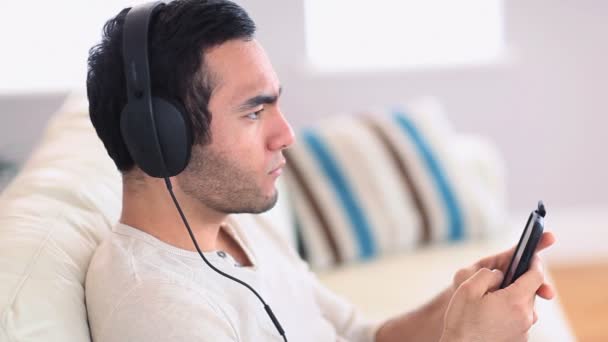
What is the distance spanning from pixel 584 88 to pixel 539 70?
0.18 m

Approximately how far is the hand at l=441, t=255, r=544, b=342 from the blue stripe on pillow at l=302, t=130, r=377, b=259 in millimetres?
1162

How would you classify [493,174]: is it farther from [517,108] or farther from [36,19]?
[36,19]

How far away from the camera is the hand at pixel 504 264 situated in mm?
1092

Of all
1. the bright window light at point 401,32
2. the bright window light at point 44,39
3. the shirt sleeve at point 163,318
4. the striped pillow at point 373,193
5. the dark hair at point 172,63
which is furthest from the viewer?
the bright window light at point 401,32

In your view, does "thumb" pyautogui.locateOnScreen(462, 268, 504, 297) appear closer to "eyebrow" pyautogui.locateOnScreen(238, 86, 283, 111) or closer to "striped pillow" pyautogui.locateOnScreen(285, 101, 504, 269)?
"eyebrow" pyautogui.locateOnScreen(238, 86, 283, 111)

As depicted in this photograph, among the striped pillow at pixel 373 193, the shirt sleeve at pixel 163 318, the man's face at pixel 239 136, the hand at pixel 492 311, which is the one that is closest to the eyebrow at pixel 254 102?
the man's face at pixel 239 136

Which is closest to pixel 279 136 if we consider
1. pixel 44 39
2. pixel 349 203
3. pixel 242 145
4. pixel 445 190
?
pixel 242 145

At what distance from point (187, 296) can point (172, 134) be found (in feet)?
0.67

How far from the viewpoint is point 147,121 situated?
104cm

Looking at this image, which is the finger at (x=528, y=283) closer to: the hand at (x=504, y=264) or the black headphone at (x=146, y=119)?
the hand at (x=504, y=264)

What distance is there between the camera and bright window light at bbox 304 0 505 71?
3127mm

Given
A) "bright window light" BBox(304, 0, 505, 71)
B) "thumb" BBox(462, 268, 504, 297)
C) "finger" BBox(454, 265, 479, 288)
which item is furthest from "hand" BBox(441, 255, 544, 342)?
"bright window light" BBox(304, 0, 505, 71)

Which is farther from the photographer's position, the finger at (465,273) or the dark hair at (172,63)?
the finger at (465,273)

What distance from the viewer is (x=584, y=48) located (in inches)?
120
